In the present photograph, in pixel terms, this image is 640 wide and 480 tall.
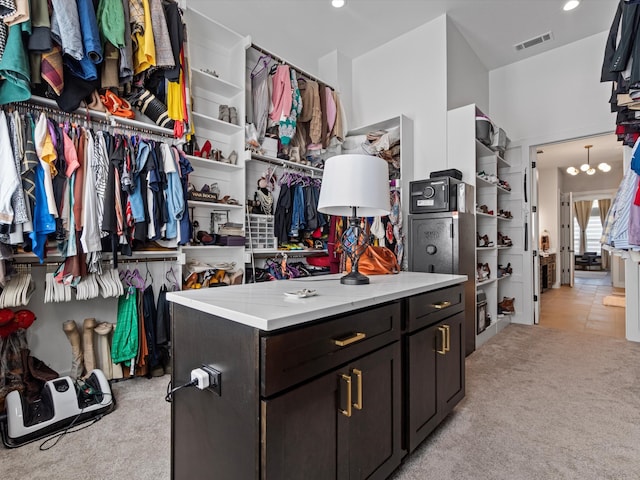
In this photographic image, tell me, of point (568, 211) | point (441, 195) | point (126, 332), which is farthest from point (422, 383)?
point (568, 211)

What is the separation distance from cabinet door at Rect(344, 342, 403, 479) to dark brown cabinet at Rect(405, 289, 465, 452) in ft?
0.35

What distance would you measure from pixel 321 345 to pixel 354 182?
2.58 feet

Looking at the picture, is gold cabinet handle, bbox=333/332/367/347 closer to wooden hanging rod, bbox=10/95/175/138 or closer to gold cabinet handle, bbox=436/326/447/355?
gold cabinet handle, bbox=436/326/447/355

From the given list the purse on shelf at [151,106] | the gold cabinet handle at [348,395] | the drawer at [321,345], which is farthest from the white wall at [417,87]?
the gold cabinet handle at [348,395]

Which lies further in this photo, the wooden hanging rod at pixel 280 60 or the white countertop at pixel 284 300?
the wooden hanging rod at pixel 280 60

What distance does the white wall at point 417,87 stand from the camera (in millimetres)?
3604

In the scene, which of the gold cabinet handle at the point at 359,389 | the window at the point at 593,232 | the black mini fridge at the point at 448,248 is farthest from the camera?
the window at the point at 593,232

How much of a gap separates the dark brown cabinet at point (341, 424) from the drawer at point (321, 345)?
4 centimetres

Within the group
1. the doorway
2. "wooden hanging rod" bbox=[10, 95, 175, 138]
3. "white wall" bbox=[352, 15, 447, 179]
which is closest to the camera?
"wooden hanging rod" bbox=[10, 95, 175, 138]

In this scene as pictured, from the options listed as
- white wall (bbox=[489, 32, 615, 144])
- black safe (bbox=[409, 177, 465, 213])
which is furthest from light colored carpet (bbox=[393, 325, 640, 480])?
white wall (bbox=[489, 32, 615, 144])

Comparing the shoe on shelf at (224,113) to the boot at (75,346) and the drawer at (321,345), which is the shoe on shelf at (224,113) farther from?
the drawer at (321,345)

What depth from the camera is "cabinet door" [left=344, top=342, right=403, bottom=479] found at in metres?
1.14

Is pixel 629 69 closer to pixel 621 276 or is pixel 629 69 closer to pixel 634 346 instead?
pixel 634 346

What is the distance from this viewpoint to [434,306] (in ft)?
5.30
